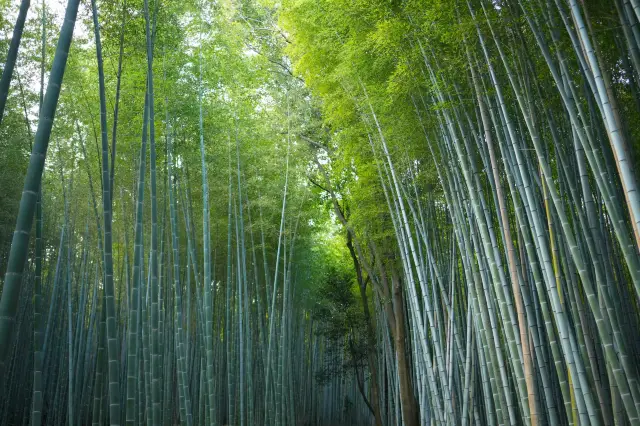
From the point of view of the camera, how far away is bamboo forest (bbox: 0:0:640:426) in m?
2.74

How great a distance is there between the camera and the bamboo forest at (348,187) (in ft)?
9.00

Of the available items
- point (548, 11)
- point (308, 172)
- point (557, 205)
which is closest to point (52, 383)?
point (308, 172)

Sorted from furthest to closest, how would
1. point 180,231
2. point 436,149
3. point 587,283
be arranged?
point 180,231
point 436,149
point 587,283

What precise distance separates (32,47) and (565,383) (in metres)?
5.71

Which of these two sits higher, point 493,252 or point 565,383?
point 493,252

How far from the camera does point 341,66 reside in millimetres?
5102

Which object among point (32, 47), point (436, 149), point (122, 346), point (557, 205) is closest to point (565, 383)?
point (557, 205)

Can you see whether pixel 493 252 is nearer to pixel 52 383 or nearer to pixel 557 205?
pixel 557 205

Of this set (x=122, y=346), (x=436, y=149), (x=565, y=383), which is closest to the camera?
(x=565, y=383)

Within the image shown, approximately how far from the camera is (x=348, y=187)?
7504 mm

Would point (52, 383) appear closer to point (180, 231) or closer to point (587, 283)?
point (180, 231)

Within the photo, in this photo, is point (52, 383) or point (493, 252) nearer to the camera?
point (493, 252)

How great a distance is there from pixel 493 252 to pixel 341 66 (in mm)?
2731

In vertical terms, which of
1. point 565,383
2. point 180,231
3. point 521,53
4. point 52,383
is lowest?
point 565,383
